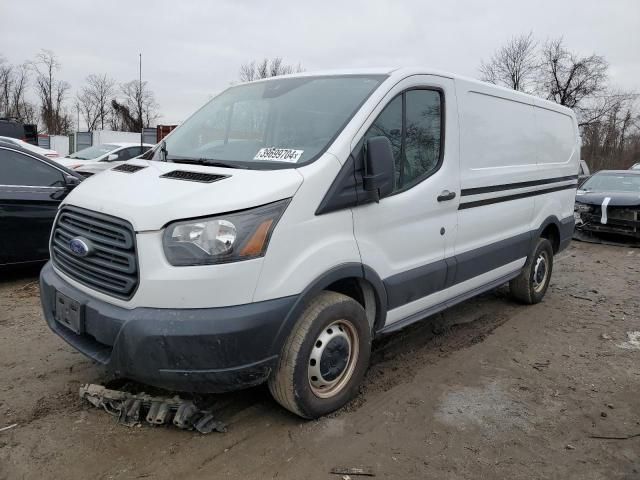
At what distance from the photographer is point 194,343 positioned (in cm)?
257

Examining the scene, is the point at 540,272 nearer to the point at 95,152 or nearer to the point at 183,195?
the point at 183,195

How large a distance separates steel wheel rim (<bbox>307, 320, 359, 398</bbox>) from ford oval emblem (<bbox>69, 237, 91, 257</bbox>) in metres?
1.39

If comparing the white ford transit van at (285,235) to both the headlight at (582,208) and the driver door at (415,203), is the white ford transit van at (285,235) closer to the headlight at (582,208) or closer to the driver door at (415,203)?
the driver door at (415,203)

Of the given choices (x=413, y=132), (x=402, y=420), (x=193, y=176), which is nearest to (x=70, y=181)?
(x=193, y=176)

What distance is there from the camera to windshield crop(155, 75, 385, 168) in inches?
126

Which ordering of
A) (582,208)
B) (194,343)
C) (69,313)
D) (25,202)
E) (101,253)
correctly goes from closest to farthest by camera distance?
(194,343) < (101,253) < (69,313) < (25,202) < (582,208)

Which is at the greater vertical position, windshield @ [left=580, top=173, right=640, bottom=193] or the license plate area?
windshield @ [left=580, top=173, right=640, bottom=193]

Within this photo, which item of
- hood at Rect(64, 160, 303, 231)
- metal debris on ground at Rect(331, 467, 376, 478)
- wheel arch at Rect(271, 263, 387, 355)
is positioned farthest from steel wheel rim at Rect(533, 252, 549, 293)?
hood at Rect(64, 160, 303, 231)

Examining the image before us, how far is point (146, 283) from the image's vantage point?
2.62 m

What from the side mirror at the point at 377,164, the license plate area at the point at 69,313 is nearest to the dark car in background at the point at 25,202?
the license plate area at the point at 69,313

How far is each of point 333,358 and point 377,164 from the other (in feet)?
3.95

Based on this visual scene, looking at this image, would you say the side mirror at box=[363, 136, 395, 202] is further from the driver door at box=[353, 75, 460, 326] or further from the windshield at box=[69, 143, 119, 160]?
the windshield at box=[69, 143, 119, 160]

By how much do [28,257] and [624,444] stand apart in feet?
19.3

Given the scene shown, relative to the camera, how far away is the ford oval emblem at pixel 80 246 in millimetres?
2906
